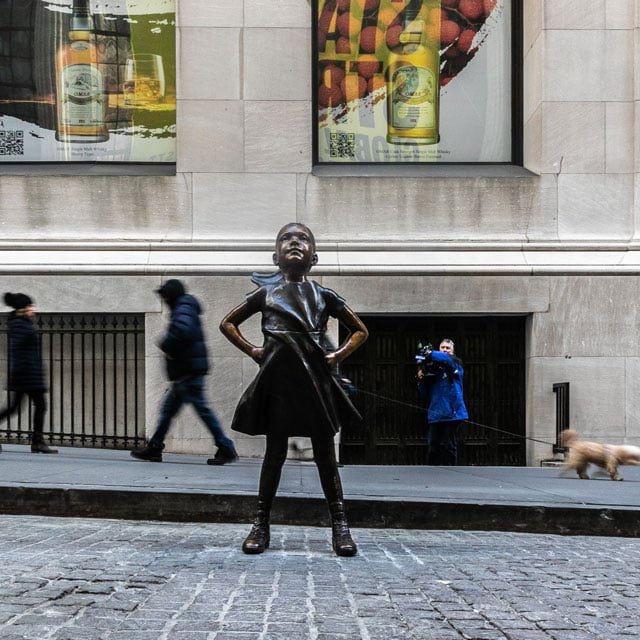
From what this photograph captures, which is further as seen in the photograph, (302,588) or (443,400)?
(443,400)

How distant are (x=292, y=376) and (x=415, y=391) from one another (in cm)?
736

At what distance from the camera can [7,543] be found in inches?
231

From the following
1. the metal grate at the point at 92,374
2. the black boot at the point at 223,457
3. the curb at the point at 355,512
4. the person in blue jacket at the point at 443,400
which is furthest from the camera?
the metal grate at the point at 92,374

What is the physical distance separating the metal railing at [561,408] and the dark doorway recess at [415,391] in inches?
20.6

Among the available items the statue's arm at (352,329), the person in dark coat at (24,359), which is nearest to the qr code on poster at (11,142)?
the person in dark coat at (24,359)

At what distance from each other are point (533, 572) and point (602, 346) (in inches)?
304

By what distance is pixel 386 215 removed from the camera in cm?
1286

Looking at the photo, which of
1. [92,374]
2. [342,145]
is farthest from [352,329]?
[342,145]

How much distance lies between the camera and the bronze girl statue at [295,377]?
18.8ft

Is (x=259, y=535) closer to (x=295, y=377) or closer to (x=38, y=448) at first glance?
(x=295, y=377)

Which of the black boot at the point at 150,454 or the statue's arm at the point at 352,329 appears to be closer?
the statue's arm at the point at 352,329

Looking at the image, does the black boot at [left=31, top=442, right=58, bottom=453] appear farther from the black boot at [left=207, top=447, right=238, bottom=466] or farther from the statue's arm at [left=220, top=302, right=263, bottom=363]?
the statue's arm at [left=220, top=302, right=263, bottom=363]

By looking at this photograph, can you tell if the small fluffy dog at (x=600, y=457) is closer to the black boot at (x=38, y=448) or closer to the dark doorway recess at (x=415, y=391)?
the dark doorway recess at (x=415, y=391)

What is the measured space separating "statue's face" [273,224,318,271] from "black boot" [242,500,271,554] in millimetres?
1419
